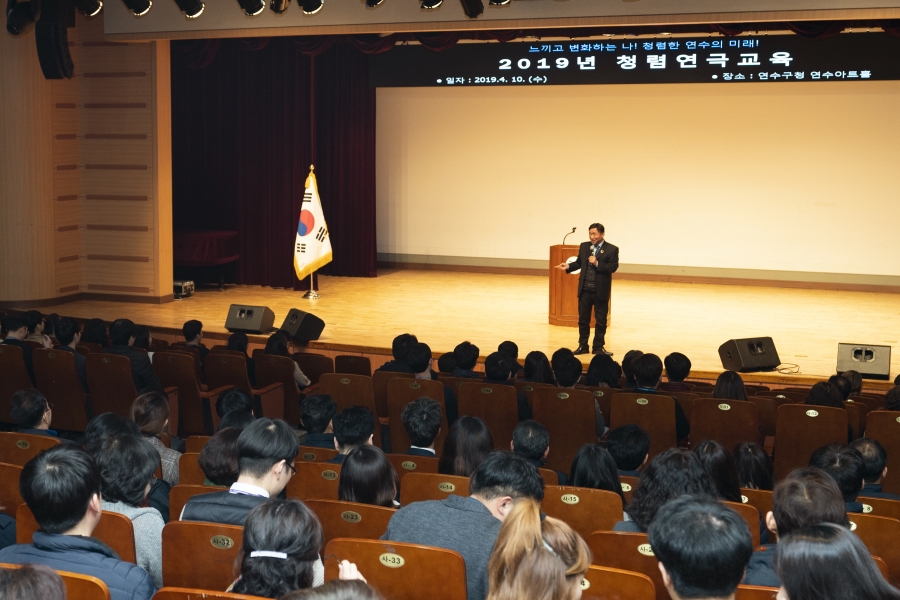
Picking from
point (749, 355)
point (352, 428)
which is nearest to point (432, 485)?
point (352, 428)

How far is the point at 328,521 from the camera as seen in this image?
10.4 ft

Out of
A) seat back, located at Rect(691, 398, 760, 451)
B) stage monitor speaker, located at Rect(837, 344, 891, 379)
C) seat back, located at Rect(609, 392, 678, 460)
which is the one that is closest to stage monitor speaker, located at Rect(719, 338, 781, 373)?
stage monitor speaker, located at Rect(837, 344, 891, 379)

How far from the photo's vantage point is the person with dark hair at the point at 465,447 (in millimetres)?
3854

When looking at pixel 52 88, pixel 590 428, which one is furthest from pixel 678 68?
pixel 52 88

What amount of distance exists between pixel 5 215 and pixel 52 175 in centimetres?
71

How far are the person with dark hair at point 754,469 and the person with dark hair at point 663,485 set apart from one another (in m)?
0.71

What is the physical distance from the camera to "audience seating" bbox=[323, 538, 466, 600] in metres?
2.53

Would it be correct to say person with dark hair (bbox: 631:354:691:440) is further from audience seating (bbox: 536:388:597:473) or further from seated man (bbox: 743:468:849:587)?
seated man (bbox: 743:468:849:587)

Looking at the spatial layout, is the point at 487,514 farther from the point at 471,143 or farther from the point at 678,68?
the point at 471,143

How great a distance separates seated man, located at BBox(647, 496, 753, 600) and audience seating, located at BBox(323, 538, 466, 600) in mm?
645

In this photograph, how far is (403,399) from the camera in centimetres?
579

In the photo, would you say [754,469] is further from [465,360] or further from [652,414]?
[465,360]

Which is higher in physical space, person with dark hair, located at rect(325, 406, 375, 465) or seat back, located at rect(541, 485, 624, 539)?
person with dark hair, located at rect(325, 406, 375, 465)

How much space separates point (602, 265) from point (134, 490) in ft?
22.0
